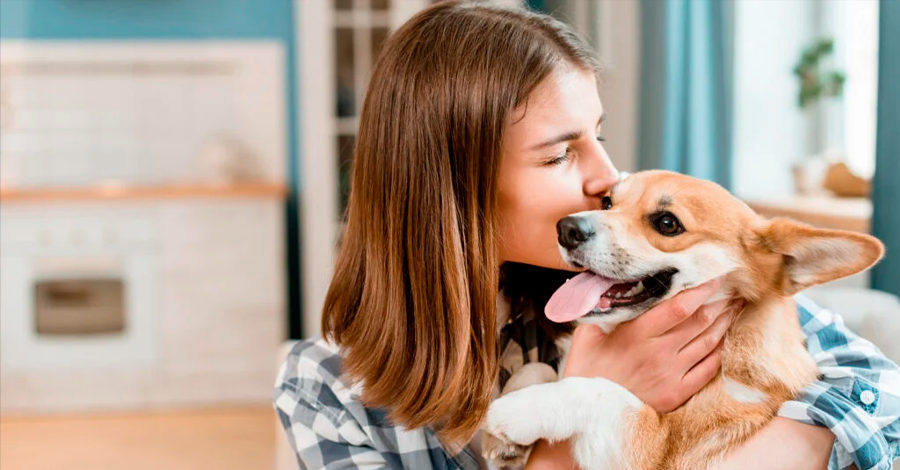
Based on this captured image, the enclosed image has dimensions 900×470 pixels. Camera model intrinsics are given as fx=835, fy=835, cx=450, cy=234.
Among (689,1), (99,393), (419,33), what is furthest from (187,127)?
(419,33)

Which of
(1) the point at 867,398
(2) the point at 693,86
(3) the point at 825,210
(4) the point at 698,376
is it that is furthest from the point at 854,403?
(2) the point at 693,86

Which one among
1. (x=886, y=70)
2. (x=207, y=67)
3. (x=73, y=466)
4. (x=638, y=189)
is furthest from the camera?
(x=207, y=67)

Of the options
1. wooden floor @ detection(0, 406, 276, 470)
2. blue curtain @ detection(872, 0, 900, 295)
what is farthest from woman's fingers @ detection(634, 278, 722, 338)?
wooden floor @ detection(0, 406, 276, 470)

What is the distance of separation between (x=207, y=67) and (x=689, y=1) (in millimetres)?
2943

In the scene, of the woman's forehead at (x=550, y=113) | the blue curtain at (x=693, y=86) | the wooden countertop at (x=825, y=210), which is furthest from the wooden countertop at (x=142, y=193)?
the woman's forehead at (x=550, y=113)

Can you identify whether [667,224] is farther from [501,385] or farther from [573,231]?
A: [501,385]

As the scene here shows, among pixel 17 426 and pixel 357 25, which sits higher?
pixel 357 25

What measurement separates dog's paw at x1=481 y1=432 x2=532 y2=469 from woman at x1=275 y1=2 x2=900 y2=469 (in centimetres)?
2

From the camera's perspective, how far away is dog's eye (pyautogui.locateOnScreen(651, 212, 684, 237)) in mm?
1145

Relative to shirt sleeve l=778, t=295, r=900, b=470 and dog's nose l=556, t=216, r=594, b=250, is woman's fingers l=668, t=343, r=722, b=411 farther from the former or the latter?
dog's nose l=556, t=216, r=594, b=250

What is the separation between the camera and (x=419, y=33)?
124 cm

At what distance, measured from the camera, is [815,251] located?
1087 millimetres

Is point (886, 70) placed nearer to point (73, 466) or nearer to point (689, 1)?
point (689, 1)

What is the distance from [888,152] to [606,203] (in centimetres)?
76
